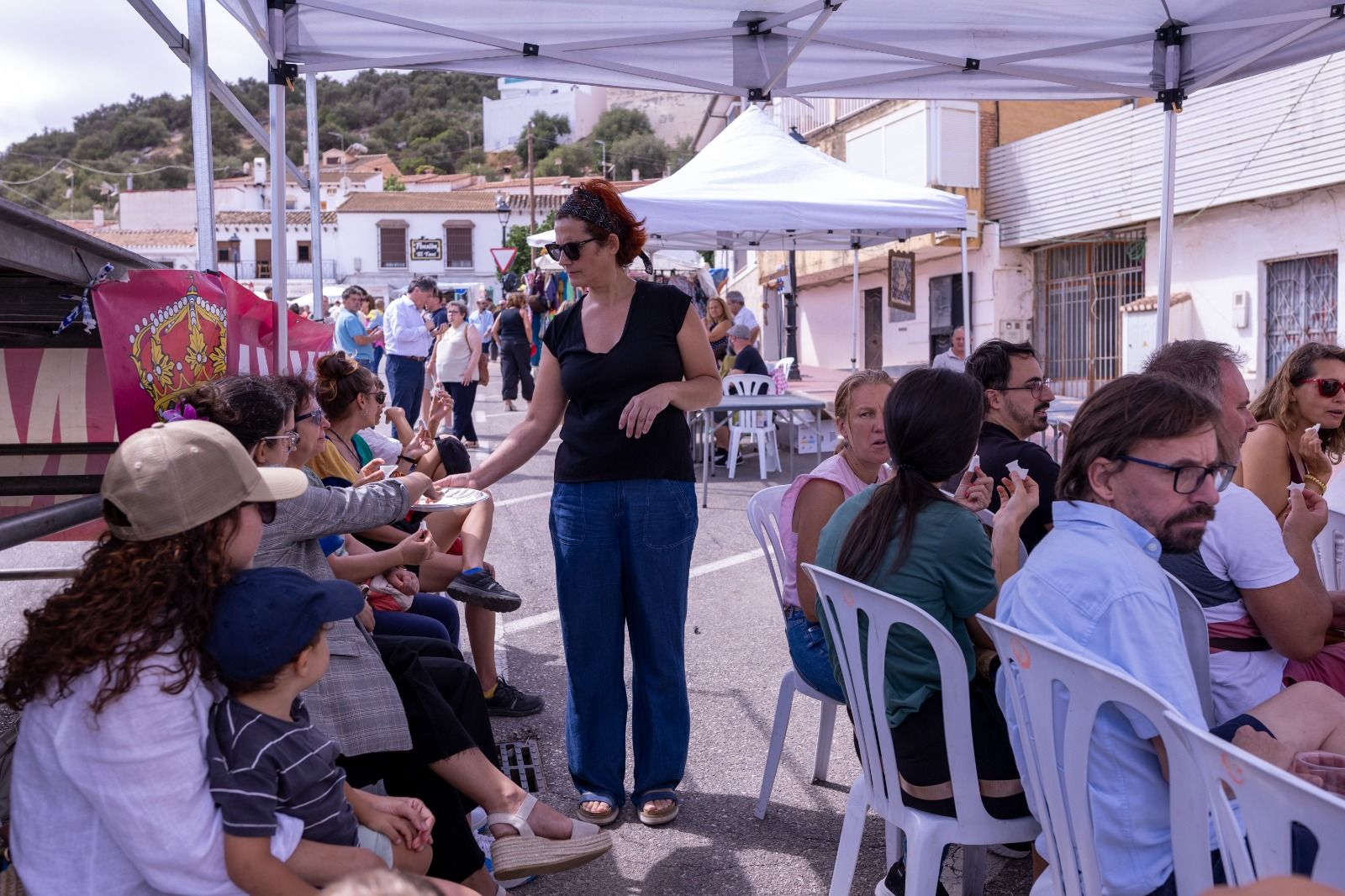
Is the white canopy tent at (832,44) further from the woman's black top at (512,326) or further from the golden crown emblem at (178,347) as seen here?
the woman's black top at (512,326)

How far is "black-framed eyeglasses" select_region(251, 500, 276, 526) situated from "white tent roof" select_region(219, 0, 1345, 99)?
3016 millimetres

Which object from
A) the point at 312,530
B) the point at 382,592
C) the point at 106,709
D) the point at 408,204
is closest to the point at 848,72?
the point at 382,592

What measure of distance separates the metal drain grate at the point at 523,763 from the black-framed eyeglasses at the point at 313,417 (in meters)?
1.30

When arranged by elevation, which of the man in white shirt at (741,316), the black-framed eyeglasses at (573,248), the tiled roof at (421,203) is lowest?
the black-framed eyeglasses at (573,248)

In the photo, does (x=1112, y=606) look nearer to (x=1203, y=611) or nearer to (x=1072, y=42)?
(x=1203, y=611)

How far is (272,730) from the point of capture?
77.4 inches

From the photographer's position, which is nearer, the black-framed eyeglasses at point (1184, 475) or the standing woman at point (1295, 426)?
the black-framed eyeglasses at point (1184, 475)

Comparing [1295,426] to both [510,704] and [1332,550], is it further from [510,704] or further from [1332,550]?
[510,704]

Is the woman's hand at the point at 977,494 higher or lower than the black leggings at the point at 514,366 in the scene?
lower

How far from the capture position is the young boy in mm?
1877

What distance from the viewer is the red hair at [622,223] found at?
3473mm

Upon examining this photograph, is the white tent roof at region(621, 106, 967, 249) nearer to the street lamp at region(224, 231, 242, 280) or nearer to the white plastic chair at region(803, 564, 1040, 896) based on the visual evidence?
the white plastic chair at region(803, 564, 1040, 896)

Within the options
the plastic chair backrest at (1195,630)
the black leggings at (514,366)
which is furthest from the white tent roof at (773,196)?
the plastic chair backrest at (1195,630)

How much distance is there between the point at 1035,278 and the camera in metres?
19.9
